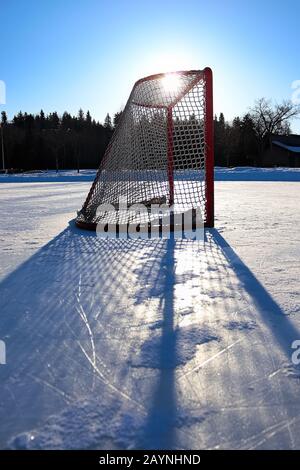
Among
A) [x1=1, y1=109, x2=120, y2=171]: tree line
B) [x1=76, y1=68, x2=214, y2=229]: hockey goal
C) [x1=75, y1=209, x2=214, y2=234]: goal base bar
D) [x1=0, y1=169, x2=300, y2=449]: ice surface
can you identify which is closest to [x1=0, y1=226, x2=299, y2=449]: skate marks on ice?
[x1=0, y1=169, x2=300, y2=449]: ice surface

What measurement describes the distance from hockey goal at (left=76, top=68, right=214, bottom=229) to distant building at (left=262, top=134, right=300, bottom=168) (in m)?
38.3

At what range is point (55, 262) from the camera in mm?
3266

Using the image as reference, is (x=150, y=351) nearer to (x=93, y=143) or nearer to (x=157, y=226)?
(x=157, y=226)

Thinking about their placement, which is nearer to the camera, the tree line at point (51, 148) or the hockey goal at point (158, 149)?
the hockey goal at point (158, 149)

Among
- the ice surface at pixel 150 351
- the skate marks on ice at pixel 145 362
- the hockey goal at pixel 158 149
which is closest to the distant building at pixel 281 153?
the hockey goal at pixel 158 149

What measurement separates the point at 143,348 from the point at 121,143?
4.50m

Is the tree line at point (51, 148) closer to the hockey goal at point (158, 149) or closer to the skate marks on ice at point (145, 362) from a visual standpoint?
the hockey goal at point (158, 149)

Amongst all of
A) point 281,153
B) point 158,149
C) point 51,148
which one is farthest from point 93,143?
point 158,149

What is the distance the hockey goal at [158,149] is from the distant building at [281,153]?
126 ft

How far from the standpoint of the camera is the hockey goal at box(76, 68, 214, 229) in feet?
16.7

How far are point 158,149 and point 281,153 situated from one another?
39.6m

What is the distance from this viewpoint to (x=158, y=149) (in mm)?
6824

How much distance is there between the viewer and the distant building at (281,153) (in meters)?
42.6

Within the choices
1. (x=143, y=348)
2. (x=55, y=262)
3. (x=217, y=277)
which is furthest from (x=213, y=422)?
(x=55, y=262)
